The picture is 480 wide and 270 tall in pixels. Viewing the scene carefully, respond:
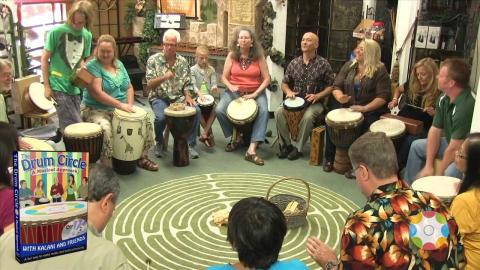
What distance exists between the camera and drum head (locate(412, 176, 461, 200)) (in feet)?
9.59

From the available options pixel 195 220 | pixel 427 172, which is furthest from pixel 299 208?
pixel 427 172

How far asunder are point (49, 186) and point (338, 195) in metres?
3.36

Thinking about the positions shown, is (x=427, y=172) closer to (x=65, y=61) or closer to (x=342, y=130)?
(x=342, y=130)

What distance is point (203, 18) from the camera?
8.28 meters

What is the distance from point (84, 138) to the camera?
4293 mm

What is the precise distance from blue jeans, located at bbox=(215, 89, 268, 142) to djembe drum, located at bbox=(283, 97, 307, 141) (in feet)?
0.81

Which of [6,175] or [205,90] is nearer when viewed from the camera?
[6,175]

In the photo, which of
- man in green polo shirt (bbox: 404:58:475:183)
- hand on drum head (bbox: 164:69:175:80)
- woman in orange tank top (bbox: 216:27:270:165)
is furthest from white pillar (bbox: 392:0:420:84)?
hand on drum head (bbox: 164:69:175:80)

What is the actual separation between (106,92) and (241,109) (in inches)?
55.4

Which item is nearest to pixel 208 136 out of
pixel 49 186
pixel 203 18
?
pixel 203 18

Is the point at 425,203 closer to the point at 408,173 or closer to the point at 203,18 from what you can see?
the point at 408,173

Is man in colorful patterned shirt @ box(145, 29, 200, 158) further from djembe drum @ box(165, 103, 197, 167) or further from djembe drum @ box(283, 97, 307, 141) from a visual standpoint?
djembe drum @ box(283, 97, 307, 141)

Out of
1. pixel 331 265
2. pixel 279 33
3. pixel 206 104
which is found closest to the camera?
pixel 331 265

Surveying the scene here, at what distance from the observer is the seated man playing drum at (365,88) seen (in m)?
4.77
